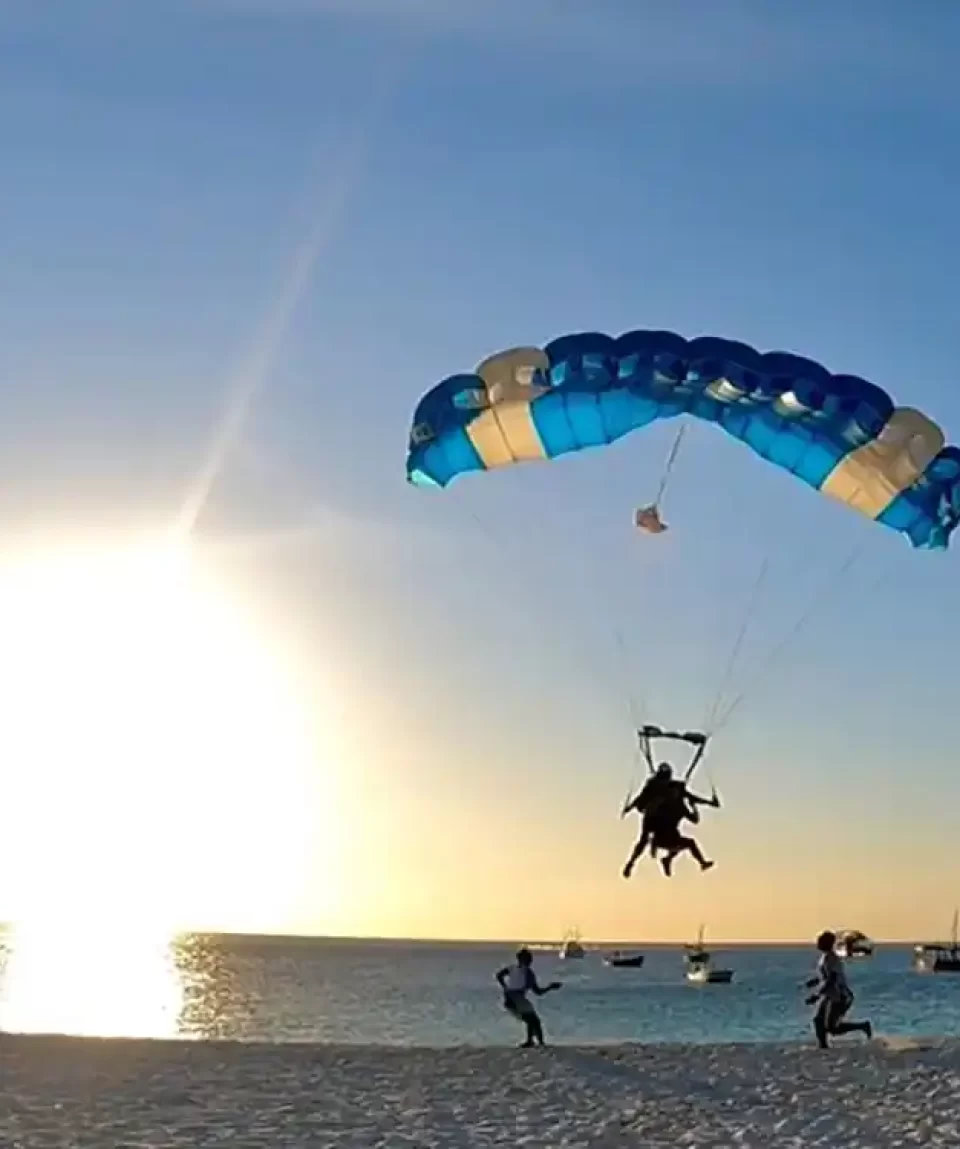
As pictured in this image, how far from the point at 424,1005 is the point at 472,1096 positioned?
59932 mm

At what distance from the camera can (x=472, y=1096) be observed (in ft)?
43.8

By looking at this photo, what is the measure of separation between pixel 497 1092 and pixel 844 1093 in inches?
102

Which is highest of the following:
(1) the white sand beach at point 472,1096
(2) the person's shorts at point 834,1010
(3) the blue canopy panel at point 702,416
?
(3) the blue canopy panel at point 702,416

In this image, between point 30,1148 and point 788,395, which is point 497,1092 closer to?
point 30,1148

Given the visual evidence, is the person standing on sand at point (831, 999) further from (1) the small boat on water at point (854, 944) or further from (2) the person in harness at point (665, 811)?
(1) the small boat on water at point (854, 944)

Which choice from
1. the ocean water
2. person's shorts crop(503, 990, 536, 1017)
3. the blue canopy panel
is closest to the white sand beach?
person's shorts crop(503, 990, 536, 1017)

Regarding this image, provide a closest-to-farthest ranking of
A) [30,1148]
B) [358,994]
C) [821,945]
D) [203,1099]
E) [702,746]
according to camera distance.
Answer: [30,1148]
[203,1099]
[702,746]
[821,945]
[358,994]

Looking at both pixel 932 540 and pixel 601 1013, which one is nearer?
pixel 932 540

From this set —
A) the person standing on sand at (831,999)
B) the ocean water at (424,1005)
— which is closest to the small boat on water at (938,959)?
the ocean water at (424,1005)

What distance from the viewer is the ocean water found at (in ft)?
169

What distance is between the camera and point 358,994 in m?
84.9

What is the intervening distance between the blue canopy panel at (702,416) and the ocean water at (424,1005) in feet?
65.5

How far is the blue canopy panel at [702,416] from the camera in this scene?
14.3 meters

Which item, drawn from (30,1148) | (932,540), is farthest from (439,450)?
(30,1148)
